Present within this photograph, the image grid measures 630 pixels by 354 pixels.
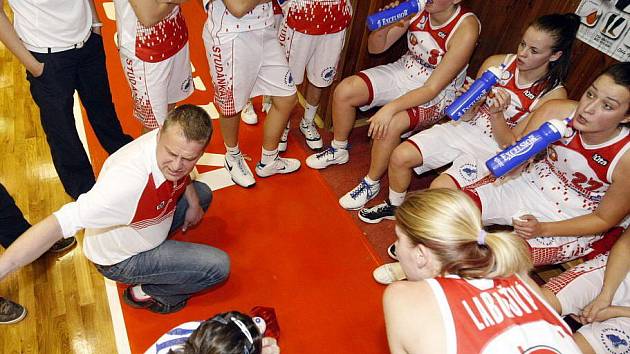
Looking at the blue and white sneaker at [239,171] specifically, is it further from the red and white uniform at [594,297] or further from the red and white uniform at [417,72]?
the red and white uniform at [594,297]

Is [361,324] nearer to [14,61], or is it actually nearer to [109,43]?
[109,43]

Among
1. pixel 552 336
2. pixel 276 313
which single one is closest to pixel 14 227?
pixel 276 313

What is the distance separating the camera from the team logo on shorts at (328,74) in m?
2.59

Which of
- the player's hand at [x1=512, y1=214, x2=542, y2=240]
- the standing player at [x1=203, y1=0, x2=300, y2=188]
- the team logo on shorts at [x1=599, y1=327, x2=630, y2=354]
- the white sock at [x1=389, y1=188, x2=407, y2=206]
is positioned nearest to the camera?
the team logo on shorts at [x1=599, y1=327, x2=630, y2=354]

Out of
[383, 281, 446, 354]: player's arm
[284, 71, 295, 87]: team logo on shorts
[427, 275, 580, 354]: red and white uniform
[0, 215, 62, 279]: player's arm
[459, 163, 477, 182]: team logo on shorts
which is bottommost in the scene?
[459, 163, 477, 182]: team logo on shorts

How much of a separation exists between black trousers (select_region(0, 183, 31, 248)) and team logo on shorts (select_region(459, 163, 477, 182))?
2.02m

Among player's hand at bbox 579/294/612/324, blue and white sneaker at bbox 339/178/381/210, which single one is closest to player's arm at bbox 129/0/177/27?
blue and white sneaker at bbox 339/178/381/210

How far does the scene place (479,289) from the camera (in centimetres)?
112

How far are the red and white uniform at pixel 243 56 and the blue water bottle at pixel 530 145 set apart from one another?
1.16m

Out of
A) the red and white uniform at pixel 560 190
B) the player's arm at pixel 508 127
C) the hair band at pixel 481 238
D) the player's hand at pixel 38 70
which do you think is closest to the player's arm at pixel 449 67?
the player's arm at pixel 508 127

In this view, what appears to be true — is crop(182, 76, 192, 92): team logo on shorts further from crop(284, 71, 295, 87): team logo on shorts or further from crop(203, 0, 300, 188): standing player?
crop(284, 71, 295, 87): team logo on shorts

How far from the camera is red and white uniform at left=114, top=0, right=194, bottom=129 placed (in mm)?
1887

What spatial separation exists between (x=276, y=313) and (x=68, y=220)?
1.03m

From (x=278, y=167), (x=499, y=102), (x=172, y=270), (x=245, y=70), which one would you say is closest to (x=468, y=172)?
(x=499, y=102)
